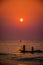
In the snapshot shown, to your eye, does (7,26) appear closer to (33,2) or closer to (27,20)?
(27,20)

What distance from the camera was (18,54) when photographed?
1.74 m

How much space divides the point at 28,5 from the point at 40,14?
0.57ft

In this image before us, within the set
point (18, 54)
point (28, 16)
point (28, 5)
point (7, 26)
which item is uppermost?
point (28, 5)

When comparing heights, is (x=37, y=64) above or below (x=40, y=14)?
below

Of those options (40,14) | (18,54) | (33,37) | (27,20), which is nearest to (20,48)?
(18,54)

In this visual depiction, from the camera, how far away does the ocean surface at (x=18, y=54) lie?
1693 millimetres

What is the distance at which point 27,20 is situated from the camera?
5.90 ft

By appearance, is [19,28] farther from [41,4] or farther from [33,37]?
[41,4]

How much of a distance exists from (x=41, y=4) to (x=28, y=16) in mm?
205

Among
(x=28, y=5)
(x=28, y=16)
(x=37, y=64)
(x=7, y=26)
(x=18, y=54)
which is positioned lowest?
(x=37, y=64)

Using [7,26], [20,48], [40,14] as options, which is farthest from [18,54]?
[40,14]

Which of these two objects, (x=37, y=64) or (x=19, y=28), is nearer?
(x=37, y=64)

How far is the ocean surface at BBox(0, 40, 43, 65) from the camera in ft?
5.56

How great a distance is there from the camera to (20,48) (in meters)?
1.77
